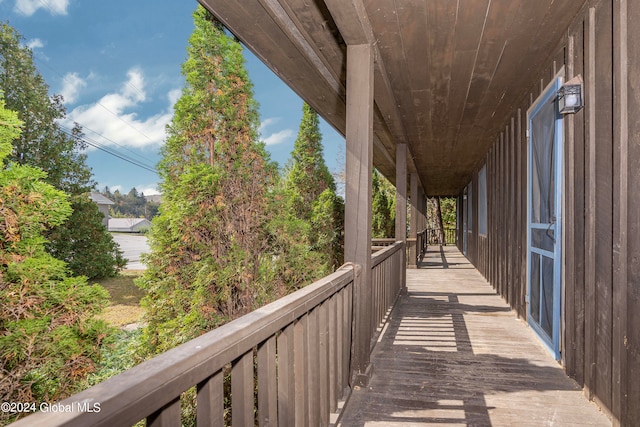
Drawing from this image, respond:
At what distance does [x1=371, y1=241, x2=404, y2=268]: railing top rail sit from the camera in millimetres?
3079

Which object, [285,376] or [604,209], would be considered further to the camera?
[604,209]

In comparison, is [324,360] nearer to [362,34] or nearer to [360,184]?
[360,184]

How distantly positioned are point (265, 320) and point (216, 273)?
3.11m

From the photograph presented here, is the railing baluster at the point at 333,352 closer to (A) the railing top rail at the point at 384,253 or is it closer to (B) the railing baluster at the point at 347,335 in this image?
(B) the railing baluster at the point at 347,335

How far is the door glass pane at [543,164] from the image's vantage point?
2.83m

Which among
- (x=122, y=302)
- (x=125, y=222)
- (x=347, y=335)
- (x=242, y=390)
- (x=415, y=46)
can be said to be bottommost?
(x=122, y=302)

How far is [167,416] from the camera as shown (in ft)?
2.21

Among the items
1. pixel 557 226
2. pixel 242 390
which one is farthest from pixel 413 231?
pixel 242 390

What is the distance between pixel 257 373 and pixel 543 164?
2.91 m

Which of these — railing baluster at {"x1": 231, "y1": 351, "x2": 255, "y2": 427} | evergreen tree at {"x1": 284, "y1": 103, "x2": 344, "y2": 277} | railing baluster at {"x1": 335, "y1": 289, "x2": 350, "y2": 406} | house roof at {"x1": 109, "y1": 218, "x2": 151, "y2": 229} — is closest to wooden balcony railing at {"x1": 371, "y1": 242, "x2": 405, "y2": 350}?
railing baluster at {"x1": 335, "y1": 289, "x2": 350, "y2": 406}

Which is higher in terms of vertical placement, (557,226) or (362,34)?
(362,34)

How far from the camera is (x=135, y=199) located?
181ft

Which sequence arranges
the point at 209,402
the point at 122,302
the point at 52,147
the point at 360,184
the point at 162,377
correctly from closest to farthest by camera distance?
the point at 162,377 → the point at 209,402 → the point at 360,184 → the point at 52,147 → the point at 122,302

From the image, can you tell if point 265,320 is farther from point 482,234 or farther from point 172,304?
point 482,234
